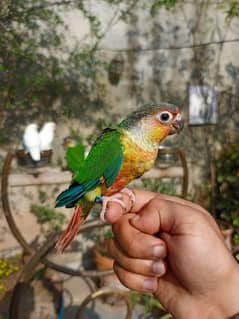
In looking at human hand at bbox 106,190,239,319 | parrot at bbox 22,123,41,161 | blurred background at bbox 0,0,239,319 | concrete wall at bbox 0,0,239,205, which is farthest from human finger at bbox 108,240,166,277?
concrete wall at bbox 0,0,239,205

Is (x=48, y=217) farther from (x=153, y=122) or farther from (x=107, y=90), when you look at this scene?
(x=153, y=122)

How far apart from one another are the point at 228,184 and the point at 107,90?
1.54 meters

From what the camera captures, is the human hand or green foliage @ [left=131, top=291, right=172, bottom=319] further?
green foliage @ [left=131, top=291, right=172, bottom=319]

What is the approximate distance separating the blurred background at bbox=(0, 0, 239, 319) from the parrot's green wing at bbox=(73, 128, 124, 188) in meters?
1.56

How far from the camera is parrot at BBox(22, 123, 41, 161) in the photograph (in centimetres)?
254

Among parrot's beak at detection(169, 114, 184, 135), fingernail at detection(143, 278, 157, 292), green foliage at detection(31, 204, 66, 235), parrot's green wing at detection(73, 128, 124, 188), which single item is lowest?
green foliage at detection(31, 204, 66, 235)

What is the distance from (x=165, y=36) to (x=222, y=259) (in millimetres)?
2675

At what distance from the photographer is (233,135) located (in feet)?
11.8

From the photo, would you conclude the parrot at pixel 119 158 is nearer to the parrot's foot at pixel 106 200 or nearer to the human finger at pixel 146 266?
the parrot's foot at pixel 106 200

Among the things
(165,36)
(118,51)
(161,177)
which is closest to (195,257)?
(161,177)

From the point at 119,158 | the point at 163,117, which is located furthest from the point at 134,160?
the point at 163,117

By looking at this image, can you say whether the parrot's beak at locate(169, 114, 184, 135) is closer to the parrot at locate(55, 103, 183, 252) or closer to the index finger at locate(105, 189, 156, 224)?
the parrot at locate(55, 103, 183, 252)

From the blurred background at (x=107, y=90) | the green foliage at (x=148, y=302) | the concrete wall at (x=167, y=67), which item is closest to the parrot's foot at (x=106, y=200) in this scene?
the blurred background at (x=107, y=90)

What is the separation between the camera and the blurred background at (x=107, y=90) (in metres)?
2.75
